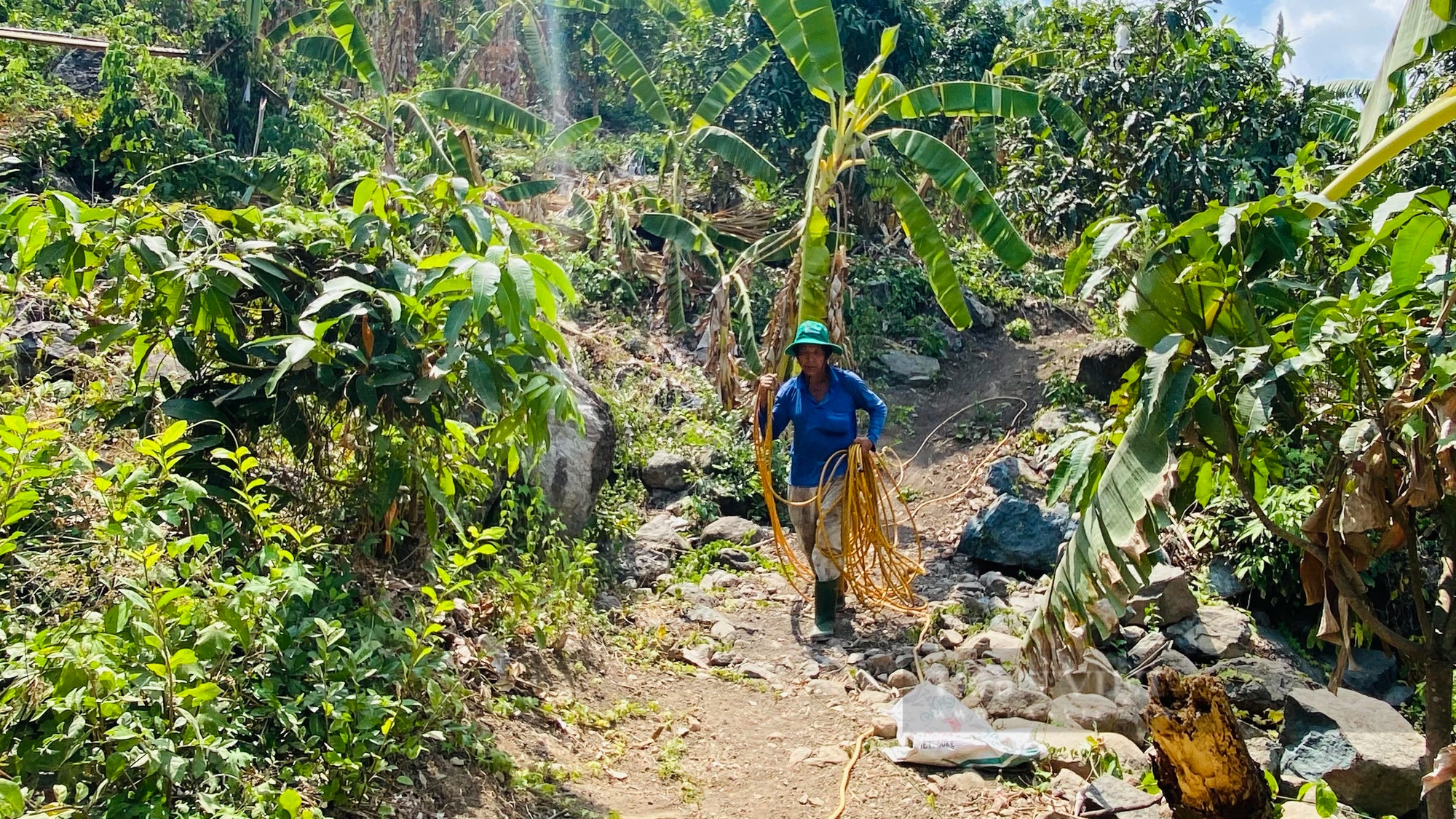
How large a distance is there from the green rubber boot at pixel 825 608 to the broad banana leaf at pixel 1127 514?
2490 millimetres

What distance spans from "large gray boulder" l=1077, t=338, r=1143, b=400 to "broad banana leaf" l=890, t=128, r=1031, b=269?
7.07ft

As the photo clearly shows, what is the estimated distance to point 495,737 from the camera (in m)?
3.84

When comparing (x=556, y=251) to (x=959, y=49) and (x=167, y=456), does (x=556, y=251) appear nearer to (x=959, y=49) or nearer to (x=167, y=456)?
(x=959, y=49)

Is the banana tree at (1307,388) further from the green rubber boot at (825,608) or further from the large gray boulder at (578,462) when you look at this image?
the large gray boulder at (578,462)

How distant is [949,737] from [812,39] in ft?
19.0

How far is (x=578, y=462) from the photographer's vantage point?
6.77 metres

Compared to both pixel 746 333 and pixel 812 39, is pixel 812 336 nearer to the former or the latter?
pixel 812 39

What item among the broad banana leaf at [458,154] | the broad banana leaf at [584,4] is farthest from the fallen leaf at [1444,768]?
the broad banana leaf at [584,4]

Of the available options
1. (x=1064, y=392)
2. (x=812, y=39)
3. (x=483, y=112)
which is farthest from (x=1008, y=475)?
(x=483, y=112)

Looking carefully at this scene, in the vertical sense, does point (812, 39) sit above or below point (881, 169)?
above

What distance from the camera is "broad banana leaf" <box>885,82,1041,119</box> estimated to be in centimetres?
858

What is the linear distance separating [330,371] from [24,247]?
92cm

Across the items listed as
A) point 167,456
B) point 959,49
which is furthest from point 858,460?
point 959,49

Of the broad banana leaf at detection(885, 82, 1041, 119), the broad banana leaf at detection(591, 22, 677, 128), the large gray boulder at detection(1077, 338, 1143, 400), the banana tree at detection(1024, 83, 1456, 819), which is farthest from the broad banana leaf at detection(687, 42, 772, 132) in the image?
the banana tree at detection(1024, 83, 1456, 819)
